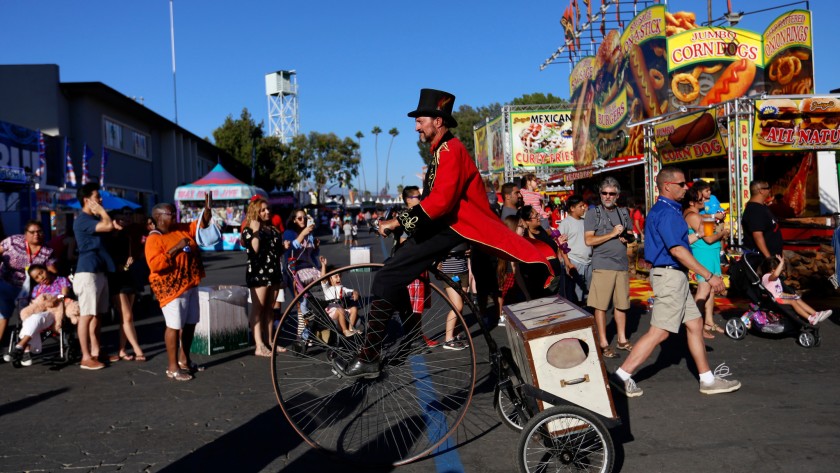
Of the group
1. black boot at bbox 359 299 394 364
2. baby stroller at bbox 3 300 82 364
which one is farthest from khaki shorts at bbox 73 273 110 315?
black boot at bbox 359 299 394 364

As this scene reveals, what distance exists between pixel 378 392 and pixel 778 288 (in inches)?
196

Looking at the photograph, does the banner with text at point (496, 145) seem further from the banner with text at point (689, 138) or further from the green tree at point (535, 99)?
the green tree at point (535, 99)

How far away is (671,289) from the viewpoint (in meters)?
5.36

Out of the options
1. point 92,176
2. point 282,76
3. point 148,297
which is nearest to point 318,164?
point 282,76

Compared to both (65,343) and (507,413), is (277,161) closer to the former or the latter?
(65,343)

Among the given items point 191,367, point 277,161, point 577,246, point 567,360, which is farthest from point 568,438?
point 277,161

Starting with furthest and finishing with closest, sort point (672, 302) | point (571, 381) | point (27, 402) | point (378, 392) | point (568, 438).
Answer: point (27, 402) → point (672, 302) → point (378, 392) → point (571, 381) → point (568, 438)

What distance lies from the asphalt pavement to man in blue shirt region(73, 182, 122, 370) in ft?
1.17

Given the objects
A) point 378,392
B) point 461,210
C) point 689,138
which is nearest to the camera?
point 461,210

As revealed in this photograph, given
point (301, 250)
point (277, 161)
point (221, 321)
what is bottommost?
point (221, 321)

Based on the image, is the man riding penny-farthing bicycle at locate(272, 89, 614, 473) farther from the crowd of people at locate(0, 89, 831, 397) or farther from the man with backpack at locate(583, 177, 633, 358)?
the man with backpack at locate(583, 177, 633, 358)

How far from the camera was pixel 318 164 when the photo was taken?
227ft

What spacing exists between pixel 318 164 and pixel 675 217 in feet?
214

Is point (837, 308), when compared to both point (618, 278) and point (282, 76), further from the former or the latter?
point (282, 76)
